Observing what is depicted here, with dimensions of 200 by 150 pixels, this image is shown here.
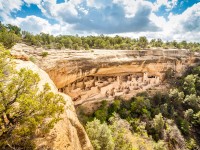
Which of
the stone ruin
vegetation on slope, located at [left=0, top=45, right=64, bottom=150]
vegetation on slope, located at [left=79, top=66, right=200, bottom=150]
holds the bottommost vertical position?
vegetation on slope, located at [left=79, top=66, right=200, bottom=150]

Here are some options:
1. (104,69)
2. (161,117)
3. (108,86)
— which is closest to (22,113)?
(104,69)

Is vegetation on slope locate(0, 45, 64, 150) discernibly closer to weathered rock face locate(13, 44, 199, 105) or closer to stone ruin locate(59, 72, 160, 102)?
weathered rock face locate(13, 44, 199, 105)

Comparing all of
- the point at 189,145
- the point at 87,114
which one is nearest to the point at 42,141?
the point at 87,114

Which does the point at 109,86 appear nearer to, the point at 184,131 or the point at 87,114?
the point at 87,114

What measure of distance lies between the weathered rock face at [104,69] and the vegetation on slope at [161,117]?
96.7 inches

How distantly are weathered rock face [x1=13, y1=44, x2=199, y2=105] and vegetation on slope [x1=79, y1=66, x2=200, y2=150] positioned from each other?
246 cm

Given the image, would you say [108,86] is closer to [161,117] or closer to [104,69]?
[104,69]

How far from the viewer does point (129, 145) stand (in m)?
18.5

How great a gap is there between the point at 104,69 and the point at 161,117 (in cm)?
1068

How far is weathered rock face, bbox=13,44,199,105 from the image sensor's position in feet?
66.6

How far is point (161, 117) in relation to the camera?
84.5 feet

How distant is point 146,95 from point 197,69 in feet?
52.2

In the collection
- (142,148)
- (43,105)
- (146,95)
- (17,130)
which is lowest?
(142,148)

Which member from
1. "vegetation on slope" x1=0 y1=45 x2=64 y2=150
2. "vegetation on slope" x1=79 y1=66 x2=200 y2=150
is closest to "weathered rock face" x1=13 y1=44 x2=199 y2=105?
"vegetation on slope" x1=79 y1=66 x2=200 y2=150
